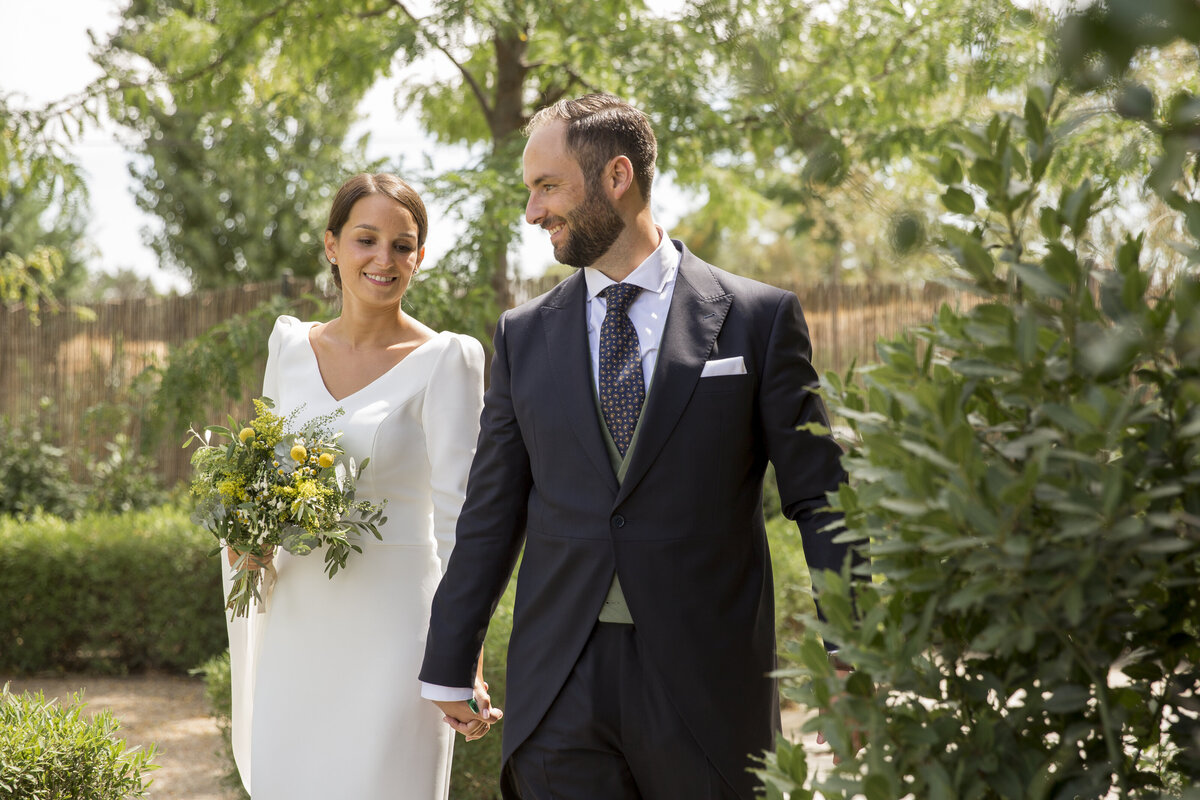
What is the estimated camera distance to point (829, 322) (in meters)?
9.97

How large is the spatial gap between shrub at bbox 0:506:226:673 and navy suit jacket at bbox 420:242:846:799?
5402mm

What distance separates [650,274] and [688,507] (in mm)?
613

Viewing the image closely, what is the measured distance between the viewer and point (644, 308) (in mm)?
2850

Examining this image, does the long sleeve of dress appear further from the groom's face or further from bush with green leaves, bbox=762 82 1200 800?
bush with green leaves, bbox=762 82 1200 800

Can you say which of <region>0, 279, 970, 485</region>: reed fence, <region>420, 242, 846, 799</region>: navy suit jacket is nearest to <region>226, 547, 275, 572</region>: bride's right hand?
<region>420, 242, 846, 799</region>: navy suit jacket

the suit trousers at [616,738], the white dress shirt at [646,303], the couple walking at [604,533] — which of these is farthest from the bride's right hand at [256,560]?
the white dress shirt at [646,303]

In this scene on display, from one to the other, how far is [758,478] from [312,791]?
1.68 m

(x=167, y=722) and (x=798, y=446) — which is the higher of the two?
(x=798, y=446)

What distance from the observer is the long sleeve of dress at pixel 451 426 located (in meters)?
3.34

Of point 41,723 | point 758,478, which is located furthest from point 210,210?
point 758,478

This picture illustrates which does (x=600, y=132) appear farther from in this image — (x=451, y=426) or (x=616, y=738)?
(x=616, y=738)

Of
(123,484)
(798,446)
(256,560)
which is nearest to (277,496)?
(256,560)

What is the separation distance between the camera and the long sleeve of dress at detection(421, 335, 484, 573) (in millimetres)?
3340

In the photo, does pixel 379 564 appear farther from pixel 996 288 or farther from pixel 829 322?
pixel 829 322
